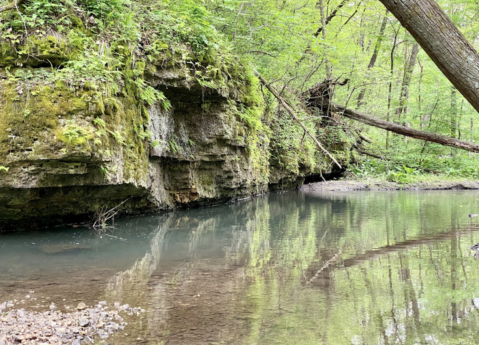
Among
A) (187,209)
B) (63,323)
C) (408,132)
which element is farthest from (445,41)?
(408,132)

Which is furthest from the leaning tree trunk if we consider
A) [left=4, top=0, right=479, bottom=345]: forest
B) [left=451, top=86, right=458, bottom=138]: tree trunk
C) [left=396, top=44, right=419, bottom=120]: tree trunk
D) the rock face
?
[left=396, top=44, right=419, bottom=120]: tree trunk

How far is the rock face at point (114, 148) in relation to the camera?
629cm

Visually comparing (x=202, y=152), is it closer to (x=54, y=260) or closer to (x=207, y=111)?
(x=207, y=111)

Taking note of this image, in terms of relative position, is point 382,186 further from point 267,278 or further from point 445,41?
point 445,41

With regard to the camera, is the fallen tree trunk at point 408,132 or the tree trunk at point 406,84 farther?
the tree trunk at point 406,84

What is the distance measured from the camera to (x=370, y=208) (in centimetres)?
1175

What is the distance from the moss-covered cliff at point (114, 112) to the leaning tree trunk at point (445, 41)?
533 centimetres

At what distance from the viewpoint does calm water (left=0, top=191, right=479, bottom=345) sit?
3.19 meters

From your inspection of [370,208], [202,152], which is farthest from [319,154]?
[202,152]

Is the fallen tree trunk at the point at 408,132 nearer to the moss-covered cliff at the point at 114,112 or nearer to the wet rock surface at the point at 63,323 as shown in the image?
the moss-covered cliff at the point at 114,112

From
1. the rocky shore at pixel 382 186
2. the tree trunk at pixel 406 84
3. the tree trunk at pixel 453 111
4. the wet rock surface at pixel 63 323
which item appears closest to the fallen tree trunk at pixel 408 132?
the rocky shore at pixel 382 186

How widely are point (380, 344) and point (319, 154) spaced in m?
17.0

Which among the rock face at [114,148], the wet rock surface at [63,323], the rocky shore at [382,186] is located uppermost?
the rock face at [114,148]

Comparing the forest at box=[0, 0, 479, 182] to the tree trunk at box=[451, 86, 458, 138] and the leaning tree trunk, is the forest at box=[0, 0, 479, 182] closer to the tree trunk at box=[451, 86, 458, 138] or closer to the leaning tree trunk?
the tree trunk at box=[451, 86, 458, 138]
